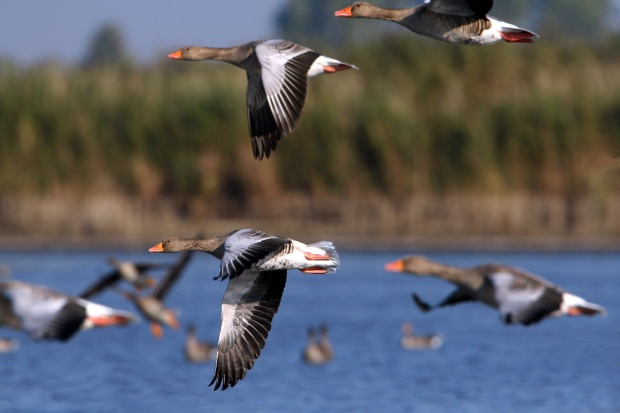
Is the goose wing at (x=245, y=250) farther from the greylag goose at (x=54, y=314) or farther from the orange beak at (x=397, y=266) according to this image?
the orange beak at (x=397, y=266)

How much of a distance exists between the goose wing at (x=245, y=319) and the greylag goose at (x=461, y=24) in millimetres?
1995

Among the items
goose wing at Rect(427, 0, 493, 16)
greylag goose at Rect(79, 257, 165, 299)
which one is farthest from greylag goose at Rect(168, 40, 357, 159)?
greylag goose at Rect(79, 257, 165, 299)

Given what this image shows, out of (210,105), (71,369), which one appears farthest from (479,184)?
(71,369)

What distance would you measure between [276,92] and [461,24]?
1.42 m

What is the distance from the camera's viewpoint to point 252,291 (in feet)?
31.7

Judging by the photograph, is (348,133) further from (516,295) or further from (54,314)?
(516,295)

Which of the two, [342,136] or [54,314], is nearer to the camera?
[54,314]

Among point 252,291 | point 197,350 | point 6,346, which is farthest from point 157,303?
point 252,291

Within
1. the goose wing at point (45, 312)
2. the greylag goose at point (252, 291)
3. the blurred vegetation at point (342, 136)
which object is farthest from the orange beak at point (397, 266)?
the blurred vegetation at point (342, 136)

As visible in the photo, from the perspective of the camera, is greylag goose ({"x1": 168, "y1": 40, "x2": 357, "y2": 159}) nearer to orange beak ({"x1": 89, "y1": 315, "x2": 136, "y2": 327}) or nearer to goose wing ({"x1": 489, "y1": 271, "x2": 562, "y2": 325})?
goose wing ({"x1": 489, "y1": 271, "x2": 562, "y2": 325})

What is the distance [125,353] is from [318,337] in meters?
2.81

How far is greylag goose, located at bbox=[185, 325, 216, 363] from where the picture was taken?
749 inches

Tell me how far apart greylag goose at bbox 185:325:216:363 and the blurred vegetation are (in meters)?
7.30

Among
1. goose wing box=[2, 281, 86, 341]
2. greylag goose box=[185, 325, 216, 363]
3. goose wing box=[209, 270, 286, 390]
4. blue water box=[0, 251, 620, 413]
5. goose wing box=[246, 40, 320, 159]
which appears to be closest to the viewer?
goose wing box=[246, 40, 320, 159]
